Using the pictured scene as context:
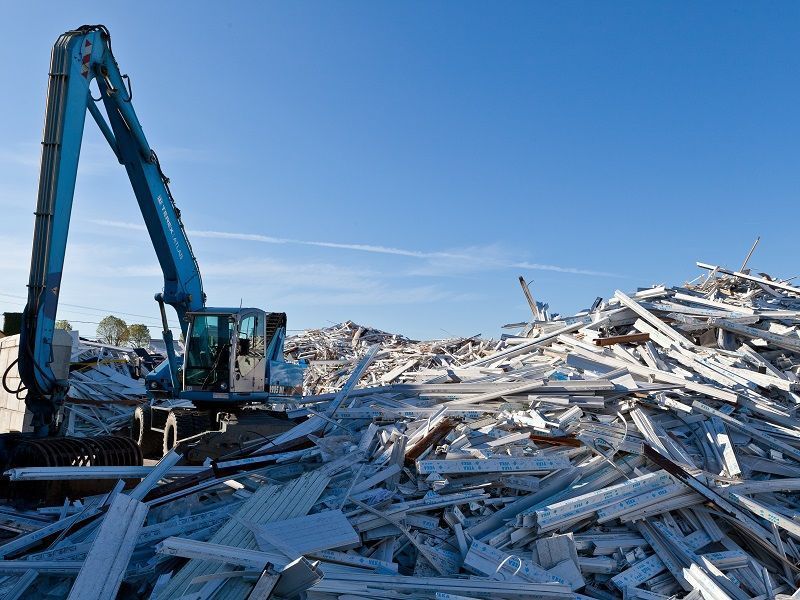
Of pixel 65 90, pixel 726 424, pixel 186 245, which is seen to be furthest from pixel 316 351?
pixel 726 424

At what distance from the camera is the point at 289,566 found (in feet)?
14.2

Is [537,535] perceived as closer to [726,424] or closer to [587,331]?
[726,424]

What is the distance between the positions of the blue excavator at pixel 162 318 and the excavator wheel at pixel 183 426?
0.05 feet

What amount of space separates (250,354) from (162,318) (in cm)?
191

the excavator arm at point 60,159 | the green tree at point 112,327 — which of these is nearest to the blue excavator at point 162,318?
the excavator arm at point 60,159

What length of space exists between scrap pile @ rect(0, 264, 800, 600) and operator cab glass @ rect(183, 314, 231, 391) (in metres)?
1.72

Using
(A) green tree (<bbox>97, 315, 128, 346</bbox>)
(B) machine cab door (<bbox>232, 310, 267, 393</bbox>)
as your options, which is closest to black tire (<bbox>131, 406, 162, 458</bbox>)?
(B) machine cab door (<bbox>232, 310, 267, 393</bbox>)

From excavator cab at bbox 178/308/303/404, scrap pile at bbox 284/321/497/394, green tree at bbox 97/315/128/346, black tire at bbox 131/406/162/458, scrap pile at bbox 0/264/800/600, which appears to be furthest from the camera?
green tree at bbox 97/315/128/346

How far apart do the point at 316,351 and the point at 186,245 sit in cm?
1252

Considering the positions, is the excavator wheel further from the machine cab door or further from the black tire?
the black tire

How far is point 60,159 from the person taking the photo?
8969mm

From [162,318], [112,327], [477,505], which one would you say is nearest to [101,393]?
[162,318]

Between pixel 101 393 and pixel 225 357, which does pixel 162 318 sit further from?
pixel 101 393

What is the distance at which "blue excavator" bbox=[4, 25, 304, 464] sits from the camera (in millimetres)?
8836
